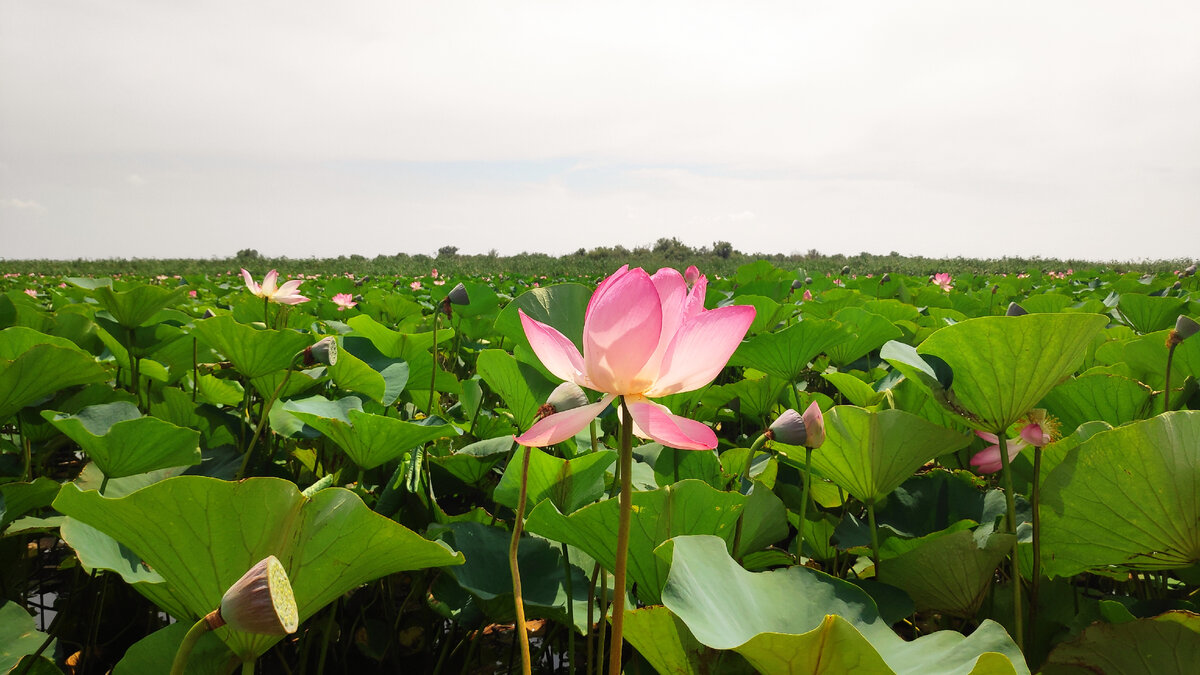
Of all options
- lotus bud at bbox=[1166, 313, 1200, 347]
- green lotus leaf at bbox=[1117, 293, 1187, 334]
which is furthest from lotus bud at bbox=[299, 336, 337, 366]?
green lotus leaf at bbox=[1117, 293, 1187, 334]

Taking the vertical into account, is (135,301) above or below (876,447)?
above

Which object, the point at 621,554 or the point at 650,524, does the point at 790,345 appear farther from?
the point at 621,554

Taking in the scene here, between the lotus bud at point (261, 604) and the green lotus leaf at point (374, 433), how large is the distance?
457mm

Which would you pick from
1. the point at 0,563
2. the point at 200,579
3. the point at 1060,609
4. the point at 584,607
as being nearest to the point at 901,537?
the point at 1060,609

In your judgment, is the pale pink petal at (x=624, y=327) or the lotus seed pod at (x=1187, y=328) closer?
the pale pink petal at (x=624, y=327)

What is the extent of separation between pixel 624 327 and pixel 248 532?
1.30 feet

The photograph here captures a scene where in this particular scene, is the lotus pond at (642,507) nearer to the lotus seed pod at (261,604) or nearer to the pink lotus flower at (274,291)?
the lotus seed pod at (261,604)

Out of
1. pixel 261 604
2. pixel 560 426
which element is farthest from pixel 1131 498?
pixel 261 604

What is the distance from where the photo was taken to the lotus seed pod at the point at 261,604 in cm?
44

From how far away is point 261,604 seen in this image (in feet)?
1.44

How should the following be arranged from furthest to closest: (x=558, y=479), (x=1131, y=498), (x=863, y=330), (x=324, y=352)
Answer: (x=863, y=330)
(x=324, y=352)
(x=558, y=479)
(x=1131, y=498)

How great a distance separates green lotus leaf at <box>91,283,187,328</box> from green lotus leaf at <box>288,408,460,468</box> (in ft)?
2.80

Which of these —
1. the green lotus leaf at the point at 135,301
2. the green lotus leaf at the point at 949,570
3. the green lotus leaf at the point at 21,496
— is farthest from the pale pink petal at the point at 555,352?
the green lotus leaf at the point at 135,301

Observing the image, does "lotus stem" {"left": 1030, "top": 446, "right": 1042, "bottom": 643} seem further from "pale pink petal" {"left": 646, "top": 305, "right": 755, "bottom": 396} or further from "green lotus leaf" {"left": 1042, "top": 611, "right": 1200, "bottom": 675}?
"pale pink petal" {"left": 646, "top": 305, "right": 755, "bottom": 396}
